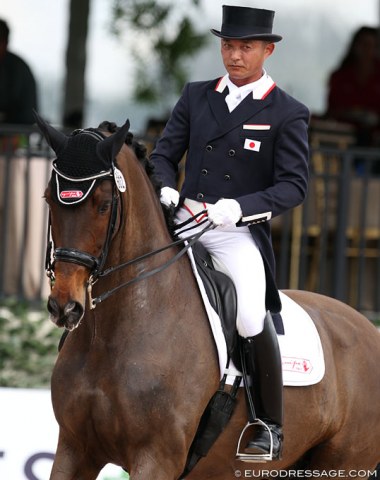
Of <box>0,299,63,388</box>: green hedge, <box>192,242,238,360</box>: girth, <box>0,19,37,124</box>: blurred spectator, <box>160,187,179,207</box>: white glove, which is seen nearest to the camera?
<box>192,242,238,360</box>: girth

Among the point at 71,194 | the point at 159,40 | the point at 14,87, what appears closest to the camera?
the point at 71,194

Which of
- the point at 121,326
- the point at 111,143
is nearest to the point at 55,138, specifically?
the point at 111,143

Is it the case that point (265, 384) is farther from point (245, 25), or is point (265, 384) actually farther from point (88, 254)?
point (245, 25)

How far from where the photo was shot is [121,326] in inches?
190

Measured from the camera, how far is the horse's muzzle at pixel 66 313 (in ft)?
14.2

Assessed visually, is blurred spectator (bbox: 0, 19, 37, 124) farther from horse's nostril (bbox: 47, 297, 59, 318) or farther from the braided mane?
horse's nostril (bbox: 47, 297, 59, 318)

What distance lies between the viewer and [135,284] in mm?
4871

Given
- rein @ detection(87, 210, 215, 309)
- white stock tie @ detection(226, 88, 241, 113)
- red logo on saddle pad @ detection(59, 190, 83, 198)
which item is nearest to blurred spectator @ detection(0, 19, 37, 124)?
white stock tie @ detection(226, 88, 241, 113)

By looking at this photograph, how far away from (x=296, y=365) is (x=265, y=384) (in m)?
0.32

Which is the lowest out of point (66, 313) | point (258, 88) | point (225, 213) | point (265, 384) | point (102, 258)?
point (265, 384)

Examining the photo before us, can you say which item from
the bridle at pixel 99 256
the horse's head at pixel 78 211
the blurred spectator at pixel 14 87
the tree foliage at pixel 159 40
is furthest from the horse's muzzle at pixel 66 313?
the tree foliage at pixel 159 40

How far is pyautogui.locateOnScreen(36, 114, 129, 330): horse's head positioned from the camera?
172 inches

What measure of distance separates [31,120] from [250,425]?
266 inches

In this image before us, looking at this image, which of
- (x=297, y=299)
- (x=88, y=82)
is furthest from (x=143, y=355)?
(x=88, y=82)
